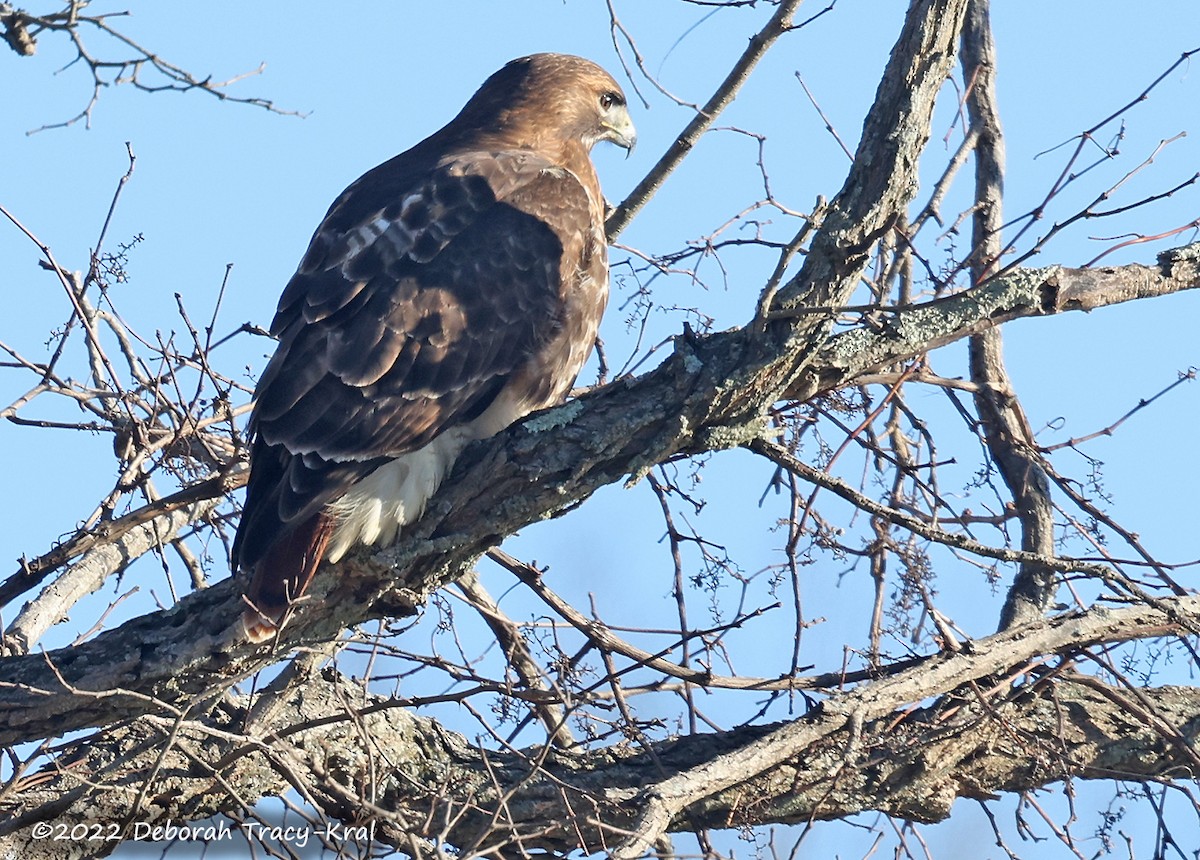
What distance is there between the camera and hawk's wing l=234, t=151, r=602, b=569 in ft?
12.7

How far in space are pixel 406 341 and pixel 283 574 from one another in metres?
0.84

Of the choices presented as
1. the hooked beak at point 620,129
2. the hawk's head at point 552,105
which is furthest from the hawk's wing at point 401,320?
the hooked beak at point 620,129

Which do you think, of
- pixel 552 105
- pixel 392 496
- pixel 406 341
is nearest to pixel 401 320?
pixel 406 341

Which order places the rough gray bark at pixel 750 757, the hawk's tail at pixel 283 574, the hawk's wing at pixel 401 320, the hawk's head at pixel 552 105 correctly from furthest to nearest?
the hawk's head at pixel 552 105
the hawk's wing at pixel 401 320
the rough gray bark at pixel 750 757
the hawk's tail at pixel 283 574

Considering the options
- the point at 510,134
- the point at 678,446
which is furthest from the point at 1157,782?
the point at 510,134

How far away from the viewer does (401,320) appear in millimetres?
4156

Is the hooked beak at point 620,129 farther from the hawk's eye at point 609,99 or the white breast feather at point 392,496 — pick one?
the white breast feather at point 392,496

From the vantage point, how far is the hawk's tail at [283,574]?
11.4 feet

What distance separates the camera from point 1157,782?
153 inches

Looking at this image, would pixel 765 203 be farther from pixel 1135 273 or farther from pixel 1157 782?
pixel 1157 782

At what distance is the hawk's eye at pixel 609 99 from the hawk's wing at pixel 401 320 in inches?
34.5

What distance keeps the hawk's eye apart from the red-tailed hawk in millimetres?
632

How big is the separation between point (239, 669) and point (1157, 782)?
94.6 inches

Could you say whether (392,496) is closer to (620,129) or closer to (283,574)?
(283,574)
